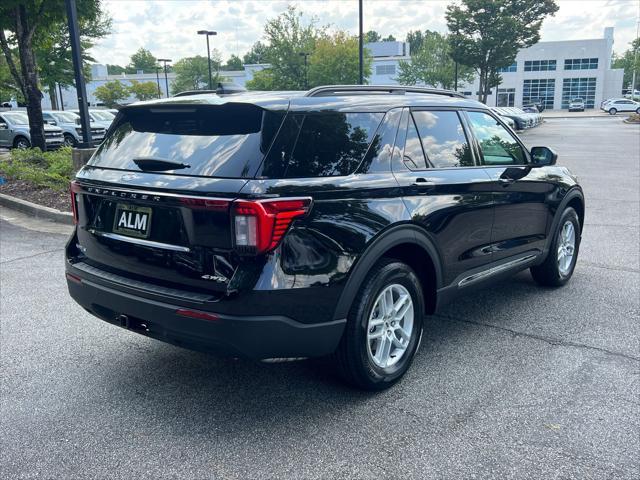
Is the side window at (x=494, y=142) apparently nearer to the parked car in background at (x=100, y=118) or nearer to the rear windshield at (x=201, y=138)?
the rear windshield at (x=201, y=138)

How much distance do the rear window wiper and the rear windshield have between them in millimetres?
22

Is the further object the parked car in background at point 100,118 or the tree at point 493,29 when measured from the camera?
the tree at point 493,29

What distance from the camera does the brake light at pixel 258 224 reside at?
2.76m

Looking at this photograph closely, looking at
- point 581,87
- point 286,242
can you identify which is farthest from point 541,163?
point 581,87

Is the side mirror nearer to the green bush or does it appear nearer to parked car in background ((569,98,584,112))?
the green bush

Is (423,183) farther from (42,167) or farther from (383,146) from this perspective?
(42,167)

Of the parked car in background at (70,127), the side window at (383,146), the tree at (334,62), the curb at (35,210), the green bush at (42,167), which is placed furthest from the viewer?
the tree at (334,62)

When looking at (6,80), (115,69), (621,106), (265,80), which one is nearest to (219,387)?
(6,80)

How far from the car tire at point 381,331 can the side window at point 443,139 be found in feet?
2.83

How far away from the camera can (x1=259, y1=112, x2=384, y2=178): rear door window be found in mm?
2971

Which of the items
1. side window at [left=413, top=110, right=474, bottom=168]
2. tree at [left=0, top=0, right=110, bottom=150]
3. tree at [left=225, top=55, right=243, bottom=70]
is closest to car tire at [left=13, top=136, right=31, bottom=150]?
tree at [left=0, top=0, right=110, bottom=150]

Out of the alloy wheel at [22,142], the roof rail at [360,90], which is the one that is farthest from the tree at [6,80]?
the roof rail at [360,90]

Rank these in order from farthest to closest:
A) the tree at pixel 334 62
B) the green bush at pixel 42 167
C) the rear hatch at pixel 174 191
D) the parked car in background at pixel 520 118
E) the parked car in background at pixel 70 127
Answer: the tree at pixel 334 62
the parked car in background at pixel 520 118
the parked car in background at pixel 70 127
the green bush at pixel 42 167
the rear hatch at pixel 174 191

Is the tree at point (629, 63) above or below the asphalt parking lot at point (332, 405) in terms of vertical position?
above
